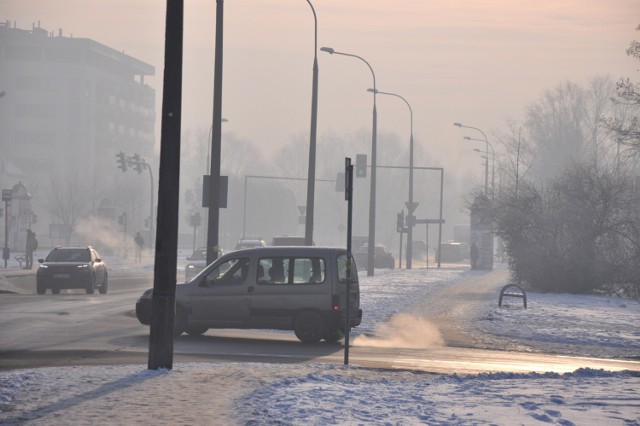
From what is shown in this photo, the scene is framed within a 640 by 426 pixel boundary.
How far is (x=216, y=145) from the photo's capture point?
28.0 metres

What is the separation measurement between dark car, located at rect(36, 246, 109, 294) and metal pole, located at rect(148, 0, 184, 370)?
24539 mm

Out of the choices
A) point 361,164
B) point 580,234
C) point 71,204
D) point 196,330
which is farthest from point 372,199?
point 71,204

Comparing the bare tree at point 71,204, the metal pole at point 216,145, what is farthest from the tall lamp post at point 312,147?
the bare tree at point 71,204

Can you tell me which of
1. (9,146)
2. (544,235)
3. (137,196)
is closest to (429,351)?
(544,235)

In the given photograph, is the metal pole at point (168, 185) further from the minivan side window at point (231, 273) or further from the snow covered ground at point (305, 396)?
the minivan side window at point (231, 273)

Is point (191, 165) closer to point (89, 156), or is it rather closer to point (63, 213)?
point (89, 156)

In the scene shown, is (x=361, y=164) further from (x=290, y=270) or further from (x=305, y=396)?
(x=305, y=396)

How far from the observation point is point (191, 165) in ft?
575

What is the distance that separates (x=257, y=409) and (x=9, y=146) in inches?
6913

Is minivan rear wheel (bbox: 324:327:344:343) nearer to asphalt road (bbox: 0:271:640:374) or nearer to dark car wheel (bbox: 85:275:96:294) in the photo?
asphalt road (bbox: 0:271:640:374)

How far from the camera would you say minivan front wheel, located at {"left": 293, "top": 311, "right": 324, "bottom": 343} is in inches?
856

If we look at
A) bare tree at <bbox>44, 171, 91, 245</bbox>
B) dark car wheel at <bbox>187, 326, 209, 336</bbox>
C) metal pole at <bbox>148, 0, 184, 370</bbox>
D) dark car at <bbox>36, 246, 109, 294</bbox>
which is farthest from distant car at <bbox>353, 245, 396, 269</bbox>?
metal pole at <bbox>148, 0, 184, 370</bbox>

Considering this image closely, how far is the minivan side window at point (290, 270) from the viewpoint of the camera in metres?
21.9

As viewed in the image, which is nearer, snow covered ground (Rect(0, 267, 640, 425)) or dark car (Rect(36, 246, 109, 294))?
Result: snow covered ground (Rect(0, 267, 640, 425))
